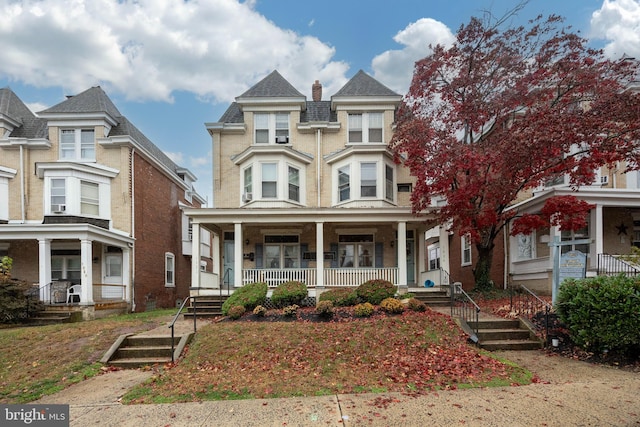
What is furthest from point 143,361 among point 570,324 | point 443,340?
point 570,324

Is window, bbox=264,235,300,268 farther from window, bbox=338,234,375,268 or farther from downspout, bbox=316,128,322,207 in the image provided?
downspout, bbox=316,128,322,207

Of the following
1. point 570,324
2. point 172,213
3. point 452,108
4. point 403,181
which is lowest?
point 570,324

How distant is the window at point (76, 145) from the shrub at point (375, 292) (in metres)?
15.0

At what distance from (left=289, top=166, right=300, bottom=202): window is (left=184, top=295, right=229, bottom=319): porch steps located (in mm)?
5480

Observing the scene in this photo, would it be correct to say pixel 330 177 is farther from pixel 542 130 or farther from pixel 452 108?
pixel 542 130

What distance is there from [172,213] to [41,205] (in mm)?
6301

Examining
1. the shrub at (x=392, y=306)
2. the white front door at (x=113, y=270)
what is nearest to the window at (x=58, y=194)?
the white front door at (x=113, y=270)

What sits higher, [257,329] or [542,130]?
[542,130]

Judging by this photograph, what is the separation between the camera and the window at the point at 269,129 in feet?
56.2

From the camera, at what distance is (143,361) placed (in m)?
8.05

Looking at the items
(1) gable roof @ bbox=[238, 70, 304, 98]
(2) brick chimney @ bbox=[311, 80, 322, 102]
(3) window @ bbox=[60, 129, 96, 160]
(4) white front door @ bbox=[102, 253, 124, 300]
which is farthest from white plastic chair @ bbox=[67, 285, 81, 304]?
(2) brick chimney @ bbox=[311, 80, 322, 102]

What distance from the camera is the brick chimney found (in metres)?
19.1

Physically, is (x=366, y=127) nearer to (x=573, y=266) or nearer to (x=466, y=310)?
(x=466, y=310)

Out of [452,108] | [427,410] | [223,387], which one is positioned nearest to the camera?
[427,410]
